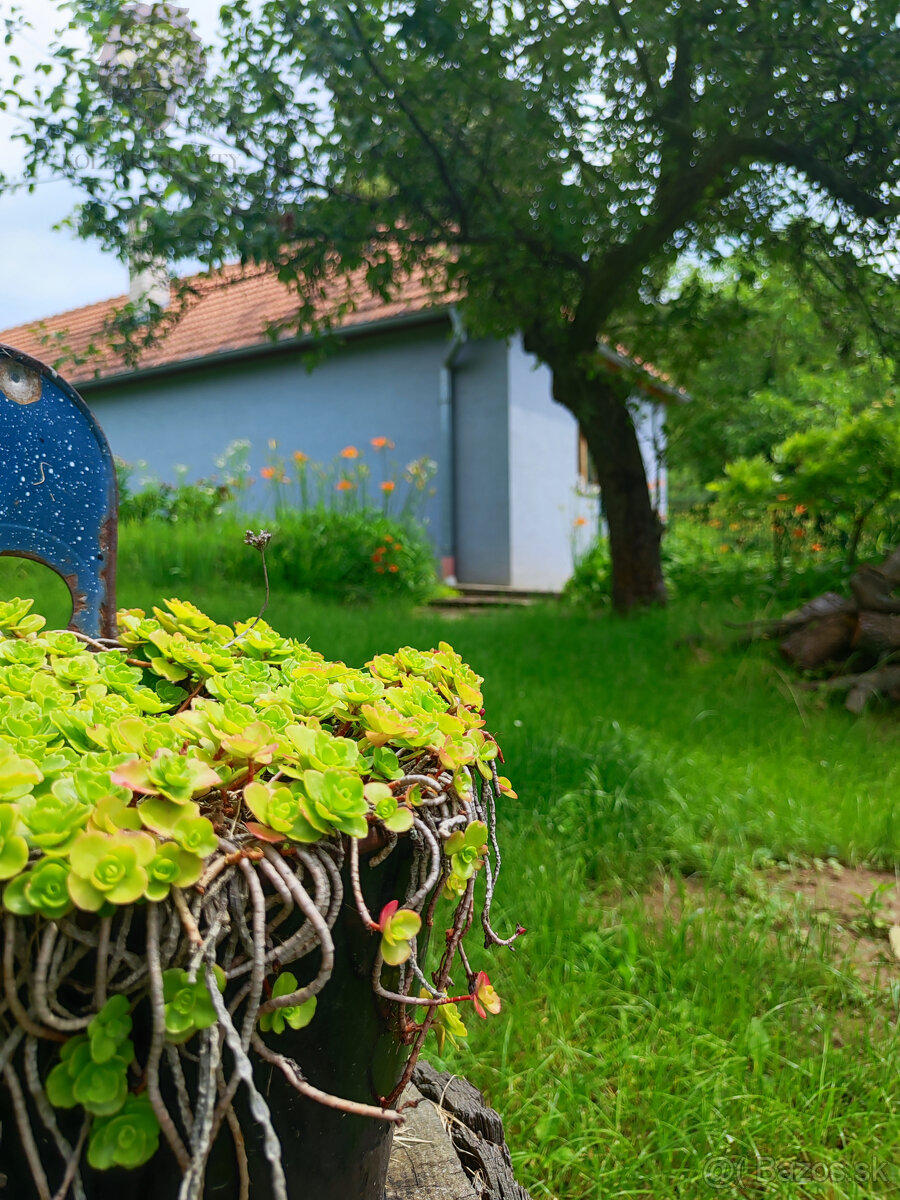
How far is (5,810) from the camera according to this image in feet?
1.63

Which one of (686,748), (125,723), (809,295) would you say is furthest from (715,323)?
(125,723)

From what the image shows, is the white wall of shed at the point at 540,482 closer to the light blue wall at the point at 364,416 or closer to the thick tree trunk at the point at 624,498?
the light blue wall at the point at 364,416

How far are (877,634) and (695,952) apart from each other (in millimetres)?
2849

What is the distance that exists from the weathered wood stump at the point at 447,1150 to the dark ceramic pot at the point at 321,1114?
0.72ft

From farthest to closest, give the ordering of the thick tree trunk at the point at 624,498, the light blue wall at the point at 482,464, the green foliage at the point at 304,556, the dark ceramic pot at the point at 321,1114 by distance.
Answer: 1. the light blue wall at the point at 482,464
2. the green foliage at the point at 304,556
3. the thick tree trunk at the point at 624,498
4. the dark ceramic pot at the point at 321,1114

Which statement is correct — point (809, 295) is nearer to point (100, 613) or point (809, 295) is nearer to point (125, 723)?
point (100, 613)

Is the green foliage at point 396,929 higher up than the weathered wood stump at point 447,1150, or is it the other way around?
the green foliage at point 396,929

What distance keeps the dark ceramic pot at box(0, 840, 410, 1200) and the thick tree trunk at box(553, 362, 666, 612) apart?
18.6 ft

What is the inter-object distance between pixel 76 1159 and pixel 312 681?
414 mm

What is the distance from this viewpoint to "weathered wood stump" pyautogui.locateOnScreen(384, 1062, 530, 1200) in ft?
3.22

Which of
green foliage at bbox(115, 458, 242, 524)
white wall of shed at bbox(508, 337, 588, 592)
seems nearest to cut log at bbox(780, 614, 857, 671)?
white wall of shed at bbox(508, 337, 588, 592)

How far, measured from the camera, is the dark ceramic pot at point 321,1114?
583mm

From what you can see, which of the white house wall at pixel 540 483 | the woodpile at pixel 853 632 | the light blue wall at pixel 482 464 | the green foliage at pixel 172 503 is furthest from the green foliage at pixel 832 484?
the green foliage at pixel 172 503

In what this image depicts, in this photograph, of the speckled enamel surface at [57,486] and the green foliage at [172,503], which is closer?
the speckled enamel surface at [57,486]
